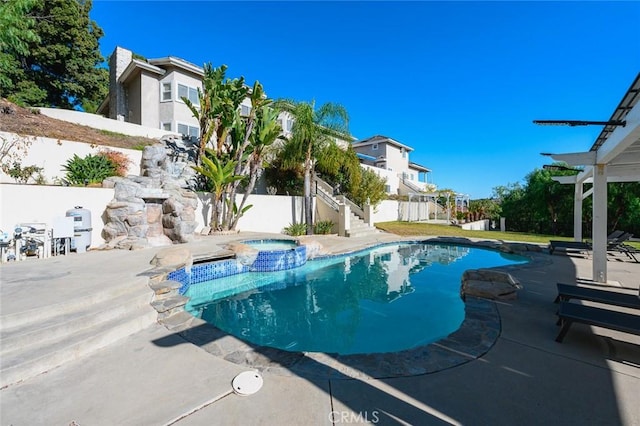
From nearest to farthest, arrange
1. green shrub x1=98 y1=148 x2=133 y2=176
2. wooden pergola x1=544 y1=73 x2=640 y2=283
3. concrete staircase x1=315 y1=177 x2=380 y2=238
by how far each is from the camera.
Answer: wooden pergola x1=544 y1=73 x2=640 y2=283 < green shrub x1=98 y1=148 x2=133 y2=176 < concrete staircase x1=315 y1=177 x2=380 y2=238

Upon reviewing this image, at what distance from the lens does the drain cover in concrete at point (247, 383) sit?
2801mm

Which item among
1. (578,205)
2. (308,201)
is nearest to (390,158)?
(308,201)

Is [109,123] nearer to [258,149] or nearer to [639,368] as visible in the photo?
[258,149]

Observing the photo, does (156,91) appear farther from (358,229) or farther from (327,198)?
(358,229)

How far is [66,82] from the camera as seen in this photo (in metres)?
26.2

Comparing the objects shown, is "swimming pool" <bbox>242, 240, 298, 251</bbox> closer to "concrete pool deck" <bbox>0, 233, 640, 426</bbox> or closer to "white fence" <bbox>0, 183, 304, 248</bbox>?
"white fence" <bbox>0, 183, 304, 248</bbox>

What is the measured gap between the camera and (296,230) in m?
15.7

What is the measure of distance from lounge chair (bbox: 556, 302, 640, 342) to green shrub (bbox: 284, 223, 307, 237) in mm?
12658

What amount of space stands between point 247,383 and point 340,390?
3.29 ft

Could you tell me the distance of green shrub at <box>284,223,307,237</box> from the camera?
15695 millimetres

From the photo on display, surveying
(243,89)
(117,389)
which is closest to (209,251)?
(117,389)

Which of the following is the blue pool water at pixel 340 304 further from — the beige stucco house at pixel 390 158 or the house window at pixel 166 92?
the beige stucco house at pixel 390 158

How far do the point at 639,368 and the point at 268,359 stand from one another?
451 cm

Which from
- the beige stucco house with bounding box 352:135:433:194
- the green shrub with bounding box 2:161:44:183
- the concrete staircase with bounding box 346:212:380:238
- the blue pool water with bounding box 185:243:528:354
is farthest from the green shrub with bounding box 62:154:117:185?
the beige stucco house with bounding box 352:135:433:194
